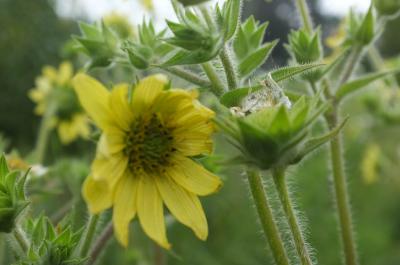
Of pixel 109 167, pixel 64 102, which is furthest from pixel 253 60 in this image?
pixel 64 102

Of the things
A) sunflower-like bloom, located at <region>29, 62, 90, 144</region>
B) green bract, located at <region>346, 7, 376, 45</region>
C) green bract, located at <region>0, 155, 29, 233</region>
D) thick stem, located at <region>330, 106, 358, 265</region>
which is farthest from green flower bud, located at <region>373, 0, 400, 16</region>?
sunflower-like bloom, located at <region>29, 62, 90, 144</region>

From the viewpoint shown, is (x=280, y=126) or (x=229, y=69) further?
(x=229, y=69)

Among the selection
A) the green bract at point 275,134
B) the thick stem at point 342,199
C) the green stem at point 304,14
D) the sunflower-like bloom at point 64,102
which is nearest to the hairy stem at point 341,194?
the thick stem at point 342,199

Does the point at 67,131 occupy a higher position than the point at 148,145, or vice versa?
the point at 148,145

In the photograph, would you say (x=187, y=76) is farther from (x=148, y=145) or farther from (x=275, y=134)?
(x=275, y=134)

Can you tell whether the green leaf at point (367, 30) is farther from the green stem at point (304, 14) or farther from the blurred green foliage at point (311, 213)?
the blurred green foliage at point (311, 213)

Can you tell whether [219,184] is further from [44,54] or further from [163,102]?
[44,54]
